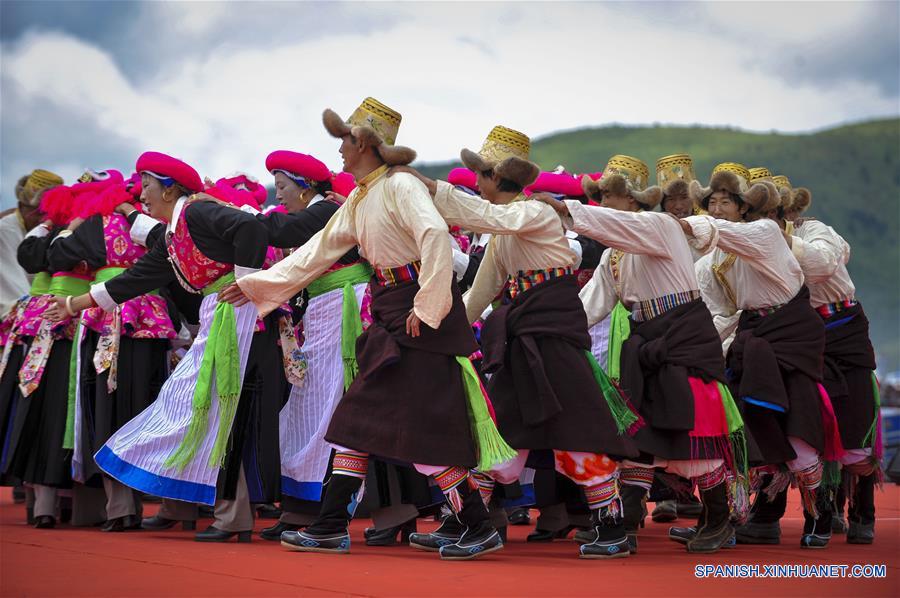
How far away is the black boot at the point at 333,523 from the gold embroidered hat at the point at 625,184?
6.72ft

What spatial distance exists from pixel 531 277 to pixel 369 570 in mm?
1489

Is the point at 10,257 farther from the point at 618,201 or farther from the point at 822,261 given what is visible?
the point at 822,261

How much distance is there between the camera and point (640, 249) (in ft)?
17.0

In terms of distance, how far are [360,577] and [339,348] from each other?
1.73 metres

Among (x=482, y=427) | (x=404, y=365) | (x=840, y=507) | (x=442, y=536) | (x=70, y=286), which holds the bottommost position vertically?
(x=442, y=536)

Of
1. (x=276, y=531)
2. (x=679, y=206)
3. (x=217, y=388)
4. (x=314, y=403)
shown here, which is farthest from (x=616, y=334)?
(x=217, y=388)

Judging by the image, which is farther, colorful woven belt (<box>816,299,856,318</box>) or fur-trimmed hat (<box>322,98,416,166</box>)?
colorful woven belt (<box>816,299,856,318</box>)

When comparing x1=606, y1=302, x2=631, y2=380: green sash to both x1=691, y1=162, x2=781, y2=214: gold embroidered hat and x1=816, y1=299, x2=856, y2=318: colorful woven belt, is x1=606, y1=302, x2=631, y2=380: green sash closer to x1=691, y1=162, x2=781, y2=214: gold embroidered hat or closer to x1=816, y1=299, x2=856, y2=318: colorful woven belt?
x1=691, y1=162, x2=781, y2=214: gold embroidered hat

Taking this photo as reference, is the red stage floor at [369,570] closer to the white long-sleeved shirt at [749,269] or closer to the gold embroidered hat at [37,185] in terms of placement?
the white long-sleeved shirt at [749,269]

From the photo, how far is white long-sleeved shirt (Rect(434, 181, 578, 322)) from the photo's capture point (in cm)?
486

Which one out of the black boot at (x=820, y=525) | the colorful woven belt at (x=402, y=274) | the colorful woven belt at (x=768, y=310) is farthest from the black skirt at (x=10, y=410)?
the black boot at (x=820, y=525)

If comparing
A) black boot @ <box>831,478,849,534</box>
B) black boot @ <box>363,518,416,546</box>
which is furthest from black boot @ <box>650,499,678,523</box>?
black boot @ <box>363,518,416,546</box>

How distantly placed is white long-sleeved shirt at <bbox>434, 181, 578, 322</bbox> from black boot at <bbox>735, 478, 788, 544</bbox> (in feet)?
6.45

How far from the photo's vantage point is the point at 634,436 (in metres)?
5.16
